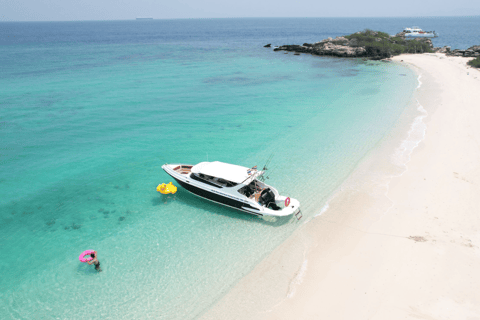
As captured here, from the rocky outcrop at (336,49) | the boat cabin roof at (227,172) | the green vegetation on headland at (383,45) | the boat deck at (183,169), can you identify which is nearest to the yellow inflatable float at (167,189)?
the boat deck at (183,169)

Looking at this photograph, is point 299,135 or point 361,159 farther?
point 299,135

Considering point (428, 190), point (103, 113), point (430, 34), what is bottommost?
point (428, 190)

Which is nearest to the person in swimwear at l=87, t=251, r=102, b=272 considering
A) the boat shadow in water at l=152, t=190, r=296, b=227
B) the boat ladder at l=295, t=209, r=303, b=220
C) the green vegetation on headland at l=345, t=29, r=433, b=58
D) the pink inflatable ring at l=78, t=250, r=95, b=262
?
the pink inflatable ring at l=78, t=250, r=95, b=262

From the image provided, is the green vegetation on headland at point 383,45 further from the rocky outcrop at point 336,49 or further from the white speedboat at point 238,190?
the white speedboat at point 238,190

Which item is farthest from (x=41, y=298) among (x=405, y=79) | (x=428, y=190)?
(x=405, y=79)

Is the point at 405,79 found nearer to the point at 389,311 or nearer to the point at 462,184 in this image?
the point at 462,184

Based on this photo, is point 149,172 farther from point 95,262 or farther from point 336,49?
point 336,49

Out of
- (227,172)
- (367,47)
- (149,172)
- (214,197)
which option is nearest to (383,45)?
(367,47)
